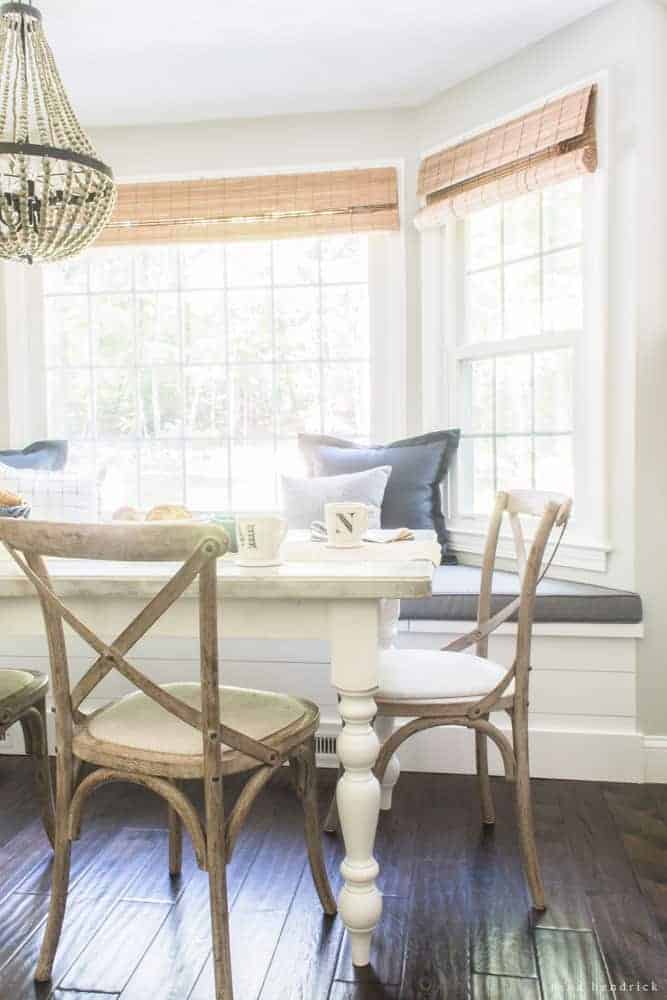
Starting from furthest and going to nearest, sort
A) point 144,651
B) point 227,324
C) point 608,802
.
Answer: point 227,324 < point 144,651 < point 608,802

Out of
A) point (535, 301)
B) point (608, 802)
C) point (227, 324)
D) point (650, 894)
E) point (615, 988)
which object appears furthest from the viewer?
point (227, 324)

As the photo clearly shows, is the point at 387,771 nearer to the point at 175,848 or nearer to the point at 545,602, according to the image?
the point at 175,848

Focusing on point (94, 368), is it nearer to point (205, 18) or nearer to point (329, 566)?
point (205, 18)

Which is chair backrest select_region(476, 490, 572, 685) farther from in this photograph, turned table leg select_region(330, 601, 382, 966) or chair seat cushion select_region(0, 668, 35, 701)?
chair seat cushion select_region(0, 668, 35, 701)

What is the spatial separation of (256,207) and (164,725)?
277 centimetres

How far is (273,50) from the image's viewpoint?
332 cm

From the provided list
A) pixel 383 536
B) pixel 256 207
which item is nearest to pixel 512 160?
pixel 256 207

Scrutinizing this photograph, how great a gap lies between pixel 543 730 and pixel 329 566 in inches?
57.3

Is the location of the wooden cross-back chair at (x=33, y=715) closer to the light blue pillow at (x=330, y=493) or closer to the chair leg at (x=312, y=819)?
the chair leg at (x=312, y=819)

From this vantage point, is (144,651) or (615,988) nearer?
(615,988)

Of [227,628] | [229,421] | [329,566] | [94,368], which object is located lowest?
[227,628]

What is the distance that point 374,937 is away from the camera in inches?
76.7

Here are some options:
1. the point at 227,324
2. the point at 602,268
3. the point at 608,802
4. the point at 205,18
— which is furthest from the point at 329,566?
the point at 227,324

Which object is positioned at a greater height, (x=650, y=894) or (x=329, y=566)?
(x=329, y=566)
